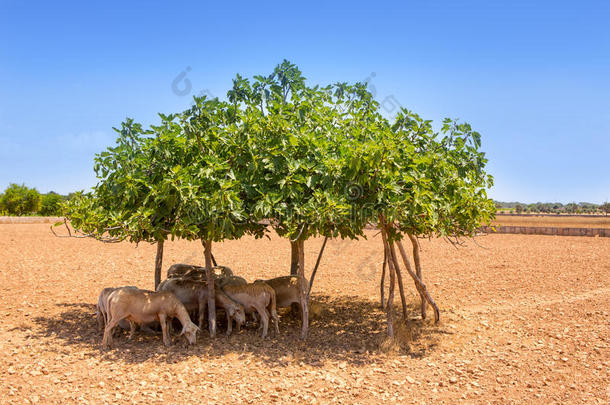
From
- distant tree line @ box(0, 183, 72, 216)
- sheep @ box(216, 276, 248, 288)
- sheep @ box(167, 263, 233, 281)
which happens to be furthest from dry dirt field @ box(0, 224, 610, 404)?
distant tree line @ box(0, 183, 72, 216)

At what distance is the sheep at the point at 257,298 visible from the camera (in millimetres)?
10766

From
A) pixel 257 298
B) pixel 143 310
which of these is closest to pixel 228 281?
pixel 257 298

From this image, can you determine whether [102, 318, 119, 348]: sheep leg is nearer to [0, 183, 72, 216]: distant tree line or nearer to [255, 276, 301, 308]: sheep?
[255, 276, 301, 308]: sheep

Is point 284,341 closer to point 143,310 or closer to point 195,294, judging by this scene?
point 195,294

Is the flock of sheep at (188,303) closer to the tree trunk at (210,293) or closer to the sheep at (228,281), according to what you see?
the sheep at (228,281)

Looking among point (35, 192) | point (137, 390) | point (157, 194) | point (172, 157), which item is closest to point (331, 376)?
point (137, 390)

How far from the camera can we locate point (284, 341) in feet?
33.8

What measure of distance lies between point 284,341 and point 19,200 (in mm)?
76672

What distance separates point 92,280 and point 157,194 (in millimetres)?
10920

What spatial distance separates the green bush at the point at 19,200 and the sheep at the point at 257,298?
240ft

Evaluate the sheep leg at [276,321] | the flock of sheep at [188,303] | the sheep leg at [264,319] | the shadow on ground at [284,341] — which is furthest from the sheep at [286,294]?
the sheep leg at [264,319]

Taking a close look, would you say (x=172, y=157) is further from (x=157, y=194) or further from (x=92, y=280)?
(x=92, y=280)

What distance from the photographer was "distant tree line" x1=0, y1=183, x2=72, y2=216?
71.6 meters

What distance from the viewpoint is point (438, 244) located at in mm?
32250
